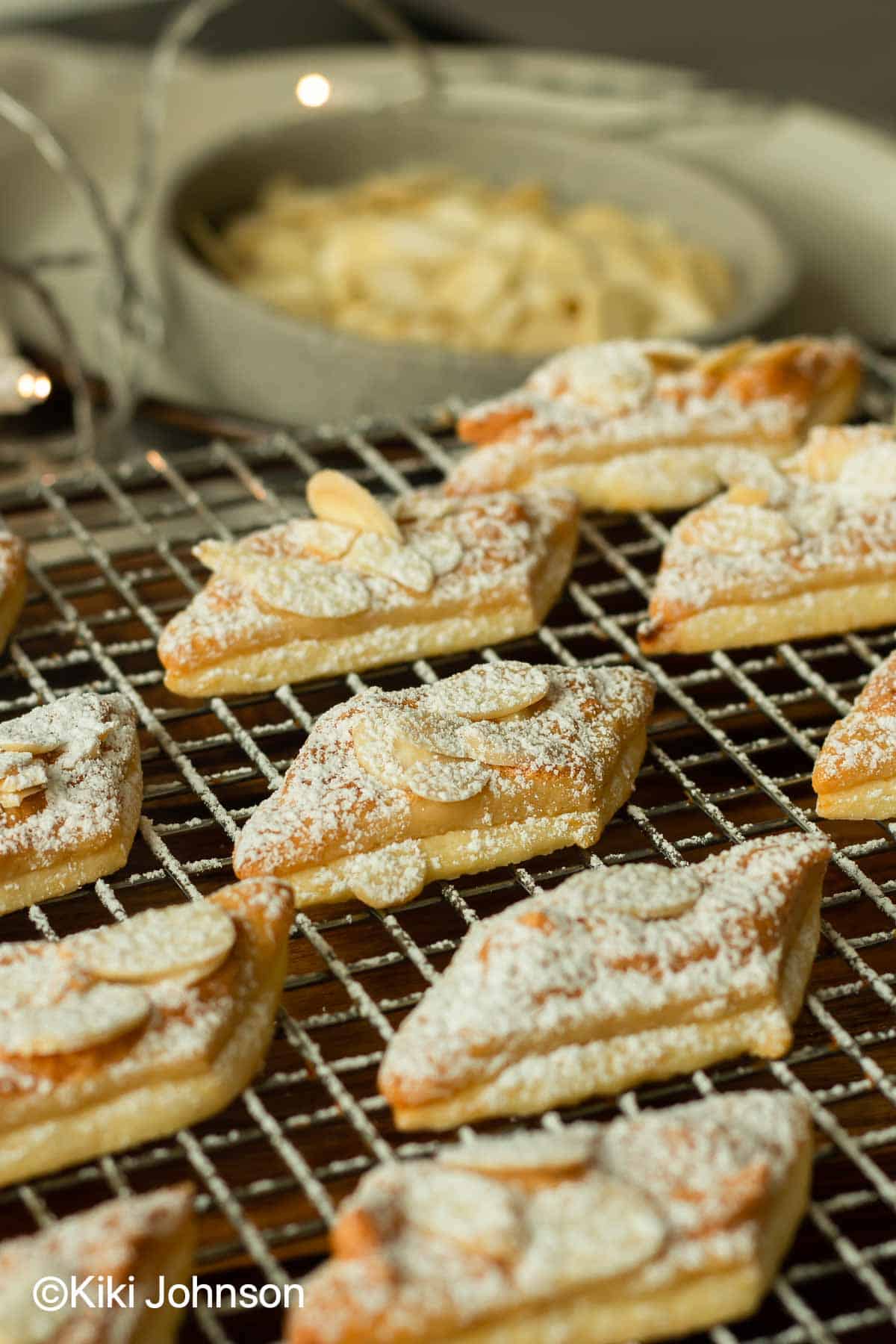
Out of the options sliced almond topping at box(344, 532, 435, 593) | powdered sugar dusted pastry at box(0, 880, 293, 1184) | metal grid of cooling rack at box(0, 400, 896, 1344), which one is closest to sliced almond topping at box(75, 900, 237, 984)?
powdered sugar dusted pastry at box(0, 880, 293, 1184)

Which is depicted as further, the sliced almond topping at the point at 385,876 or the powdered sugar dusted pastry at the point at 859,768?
the powdered sugar dusted pastry at the point at 859,768

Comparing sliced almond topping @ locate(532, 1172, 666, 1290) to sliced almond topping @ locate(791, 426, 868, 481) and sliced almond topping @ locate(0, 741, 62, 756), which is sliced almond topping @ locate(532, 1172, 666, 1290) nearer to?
sliced almond topping @ locate(0, 741, 62, 756)

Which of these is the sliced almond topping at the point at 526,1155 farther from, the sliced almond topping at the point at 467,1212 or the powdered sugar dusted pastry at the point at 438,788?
the powdered sugar dusted pastry at the point at 438,788

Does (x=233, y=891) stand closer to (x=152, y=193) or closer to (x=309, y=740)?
(x=309, y=740)

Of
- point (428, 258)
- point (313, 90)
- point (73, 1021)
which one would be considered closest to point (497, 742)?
point (73, 1021)

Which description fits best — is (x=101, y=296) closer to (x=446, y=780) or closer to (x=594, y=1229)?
(x=446, y=780)

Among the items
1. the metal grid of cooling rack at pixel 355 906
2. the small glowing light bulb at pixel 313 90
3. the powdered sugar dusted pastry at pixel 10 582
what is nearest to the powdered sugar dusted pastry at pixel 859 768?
the metal grid of cooling rack at pixel 355 906

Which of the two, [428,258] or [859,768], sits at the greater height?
[428,258]
